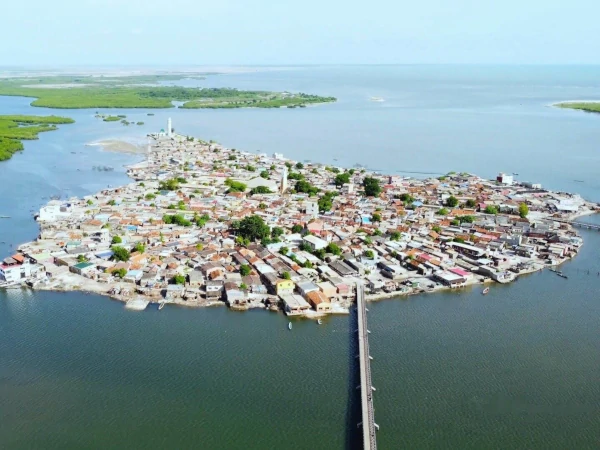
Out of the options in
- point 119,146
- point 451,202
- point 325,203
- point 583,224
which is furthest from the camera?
point 119,146

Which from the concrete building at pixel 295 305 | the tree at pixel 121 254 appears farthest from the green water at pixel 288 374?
the tree at pixel 121 254

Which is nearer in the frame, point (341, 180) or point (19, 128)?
point (341, 180)

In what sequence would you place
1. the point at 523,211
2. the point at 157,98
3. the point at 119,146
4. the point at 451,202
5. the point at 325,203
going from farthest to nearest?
the point at 157,98 → the point at 119,146 → the point at 451,202 → the point at 325,203 → the point at 523,211

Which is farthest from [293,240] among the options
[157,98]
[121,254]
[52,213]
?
[157,98]

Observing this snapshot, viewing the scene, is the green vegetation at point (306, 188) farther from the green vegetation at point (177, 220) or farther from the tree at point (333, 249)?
the tree at point (333, 249)

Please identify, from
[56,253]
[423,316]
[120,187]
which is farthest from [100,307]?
[120,187]

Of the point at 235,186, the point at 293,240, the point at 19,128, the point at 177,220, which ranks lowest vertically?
the point at 293,240

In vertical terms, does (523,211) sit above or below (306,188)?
below

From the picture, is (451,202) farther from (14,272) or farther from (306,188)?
(14,272)
